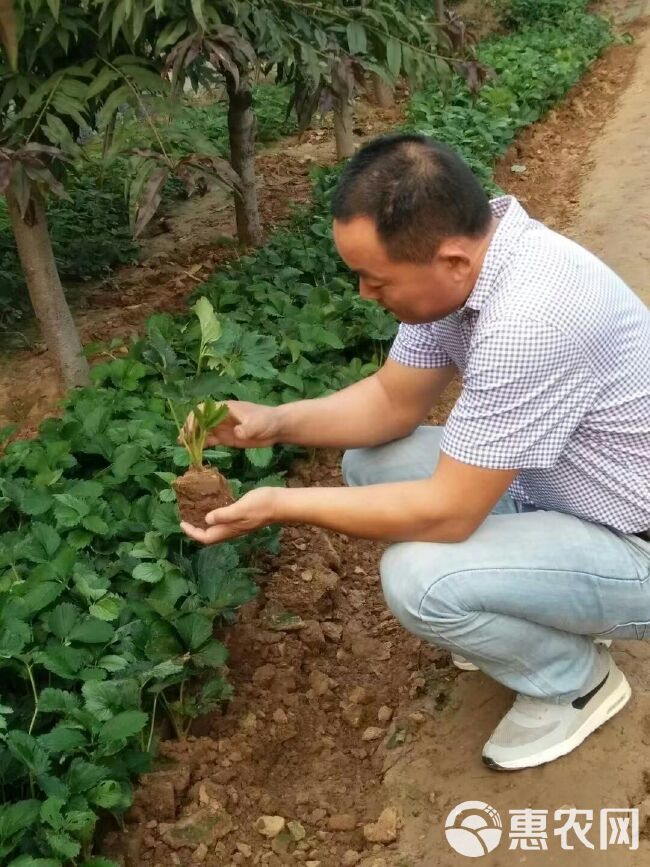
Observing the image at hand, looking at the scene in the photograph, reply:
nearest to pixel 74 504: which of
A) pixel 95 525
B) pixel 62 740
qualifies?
pixel 95 525

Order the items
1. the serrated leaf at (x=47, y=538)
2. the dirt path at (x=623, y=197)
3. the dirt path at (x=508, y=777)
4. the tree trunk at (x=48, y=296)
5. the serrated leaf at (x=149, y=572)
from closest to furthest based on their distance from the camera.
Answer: the dirt path at (x=508, y=777), the serrated leaf at (x=149, y=572), the serrated leaf at (x=47, y=538), the tree trunk at (x=48, y=296), the dirt path at (x=623, y=197)

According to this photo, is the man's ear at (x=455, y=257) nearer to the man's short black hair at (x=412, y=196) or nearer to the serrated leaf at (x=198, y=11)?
the man's short black hair at (x=412, y=196)

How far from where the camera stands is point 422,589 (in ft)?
6.61

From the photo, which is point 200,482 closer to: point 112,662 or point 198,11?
point 112,662

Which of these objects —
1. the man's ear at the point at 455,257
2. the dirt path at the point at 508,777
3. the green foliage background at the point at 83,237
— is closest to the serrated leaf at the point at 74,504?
the dirt path at the point at 508,777

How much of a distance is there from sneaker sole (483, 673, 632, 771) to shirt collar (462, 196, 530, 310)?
3.58 ft

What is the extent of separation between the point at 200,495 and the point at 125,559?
531mm

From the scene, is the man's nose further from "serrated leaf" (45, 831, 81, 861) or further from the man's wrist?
"serrated leaf" (45, 831, 81, 861)

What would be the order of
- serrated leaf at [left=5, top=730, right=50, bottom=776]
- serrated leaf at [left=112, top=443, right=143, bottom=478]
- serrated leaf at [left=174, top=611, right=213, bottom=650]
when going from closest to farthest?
serrated leaf at [left=5, top=730, right=50, bottom=776] → serrated leaf at [left=174, top=611, right=213, bottom=650] → serrated leaf at [left=112, top=443, right=143, bottom=478]

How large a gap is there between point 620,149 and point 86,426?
5919 mm

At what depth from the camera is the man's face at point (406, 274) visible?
6.05 ft

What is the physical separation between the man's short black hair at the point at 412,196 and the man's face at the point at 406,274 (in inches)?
0.8

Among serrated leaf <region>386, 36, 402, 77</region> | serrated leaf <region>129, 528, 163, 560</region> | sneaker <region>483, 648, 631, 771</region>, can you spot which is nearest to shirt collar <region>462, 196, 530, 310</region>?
sneaker <region>483, 648, 631, 771</region>

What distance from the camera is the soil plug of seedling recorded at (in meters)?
2.19
